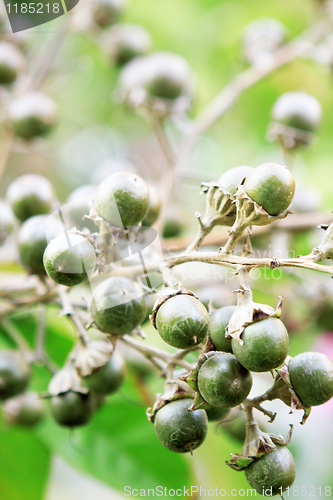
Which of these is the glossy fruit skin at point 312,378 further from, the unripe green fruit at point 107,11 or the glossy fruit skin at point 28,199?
the unripe green fruit at point 107,11

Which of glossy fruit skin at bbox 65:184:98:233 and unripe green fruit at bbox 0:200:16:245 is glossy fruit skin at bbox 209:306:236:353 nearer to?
glossy fruit skin at bbox 65:184:98:233

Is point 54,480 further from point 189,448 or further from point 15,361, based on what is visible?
point 189,448

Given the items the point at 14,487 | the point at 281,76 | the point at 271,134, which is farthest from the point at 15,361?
the point at 281,76

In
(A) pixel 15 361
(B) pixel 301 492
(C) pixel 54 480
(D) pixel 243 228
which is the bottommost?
(C) pixel 54 480

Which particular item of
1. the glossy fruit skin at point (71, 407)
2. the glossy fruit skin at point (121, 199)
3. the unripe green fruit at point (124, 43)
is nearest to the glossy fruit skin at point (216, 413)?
the glossy fruit skin at point (71, 407)

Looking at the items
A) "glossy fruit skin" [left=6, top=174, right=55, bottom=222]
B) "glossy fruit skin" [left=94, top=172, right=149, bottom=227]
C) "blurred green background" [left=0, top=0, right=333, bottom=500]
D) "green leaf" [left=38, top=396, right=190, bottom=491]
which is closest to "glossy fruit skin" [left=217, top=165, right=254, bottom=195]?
"glossy fruit skin" [left=94, top=172, right=149, bottom=227]
